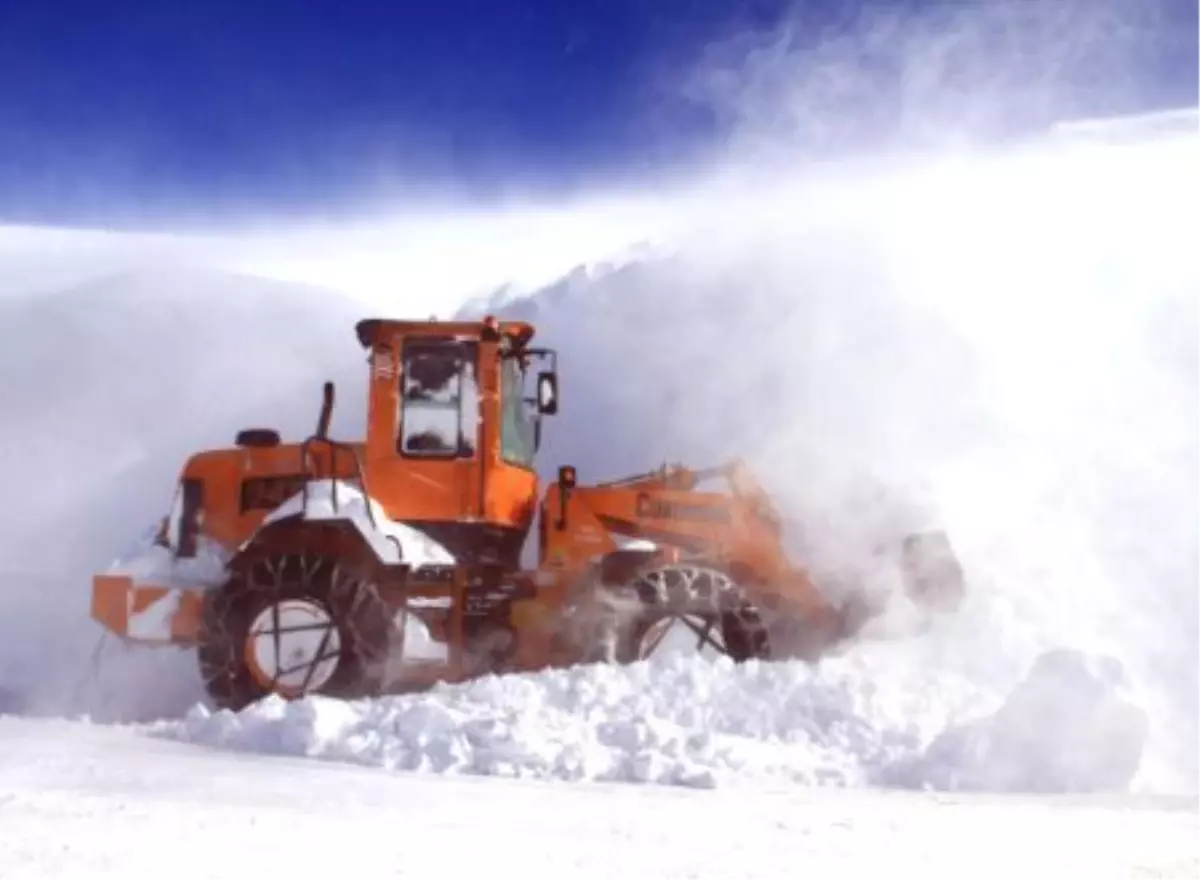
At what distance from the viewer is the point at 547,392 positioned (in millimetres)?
9992

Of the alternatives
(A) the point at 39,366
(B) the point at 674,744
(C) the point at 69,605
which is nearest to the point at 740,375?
(C) the point at 69,605

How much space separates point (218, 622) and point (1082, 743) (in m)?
5.76

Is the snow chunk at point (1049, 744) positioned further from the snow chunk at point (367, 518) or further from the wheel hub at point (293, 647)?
the wheel hub at point (293, 647)

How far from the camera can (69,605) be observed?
46.1 ft

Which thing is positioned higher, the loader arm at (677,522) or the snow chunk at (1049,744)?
the loader arm at (677,522)

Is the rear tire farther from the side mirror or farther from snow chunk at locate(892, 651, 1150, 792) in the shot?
snow chunk at locate(892, 651, 1150, 792)

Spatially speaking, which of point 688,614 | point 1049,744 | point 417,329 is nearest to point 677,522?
point 688,614

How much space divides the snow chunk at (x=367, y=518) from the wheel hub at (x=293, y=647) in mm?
625

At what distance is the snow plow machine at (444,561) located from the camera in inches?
373

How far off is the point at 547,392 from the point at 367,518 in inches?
63.1

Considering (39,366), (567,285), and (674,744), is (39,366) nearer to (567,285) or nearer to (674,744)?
(567,285)

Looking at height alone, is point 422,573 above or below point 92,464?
below

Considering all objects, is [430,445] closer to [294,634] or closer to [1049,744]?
[294,634]

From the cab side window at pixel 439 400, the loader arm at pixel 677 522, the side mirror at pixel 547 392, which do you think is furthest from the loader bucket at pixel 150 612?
the side mirror at pixel 547 392
